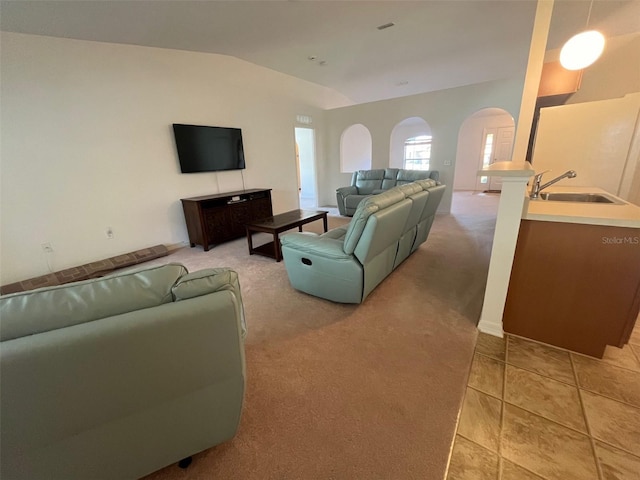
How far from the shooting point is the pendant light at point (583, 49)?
6.07ft

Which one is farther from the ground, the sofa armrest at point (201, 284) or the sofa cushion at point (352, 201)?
the sofa armrest at point (201, 284)

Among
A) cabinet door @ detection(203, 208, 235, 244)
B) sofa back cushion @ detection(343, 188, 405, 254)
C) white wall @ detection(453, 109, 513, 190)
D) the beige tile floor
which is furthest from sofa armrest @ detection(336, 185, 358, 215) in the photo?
white wall @ detection(453, 109, 513, 190)

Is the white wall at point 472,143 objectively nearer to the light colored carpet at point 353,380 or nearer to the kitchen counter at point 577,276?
the light colored carpet at point 353,380

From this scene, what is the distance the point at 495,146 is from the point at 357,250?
8315mm

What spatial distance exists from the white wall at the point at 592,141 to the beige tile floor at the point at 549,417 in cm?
225

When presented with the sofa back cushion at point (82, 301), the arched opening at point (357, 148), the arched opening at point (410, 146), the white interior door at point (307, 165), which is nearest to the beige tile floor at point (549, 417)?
the sofa back cushion at point (82, 301)

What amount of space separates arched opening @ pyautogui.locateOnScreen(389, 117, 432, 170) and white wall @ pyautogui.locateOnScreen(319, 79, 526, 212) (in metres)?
2.84

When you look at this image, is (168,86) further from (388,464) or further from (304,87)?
(388,464)

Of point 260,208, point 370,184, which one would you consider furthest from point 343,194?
point 260,208

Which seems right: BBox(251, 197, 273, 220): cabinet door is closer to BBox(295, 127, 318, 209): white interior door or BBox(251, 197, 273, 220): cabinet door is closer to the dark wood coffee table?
the dark wood coffee table

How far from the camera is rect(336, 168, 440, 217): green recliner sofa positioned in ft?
17.6

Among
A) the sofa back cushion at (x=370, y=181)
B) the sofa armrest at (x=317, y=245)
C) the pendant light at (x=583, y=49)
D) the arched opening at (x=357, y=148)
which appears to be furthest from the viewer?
the arched opening at (x=357, y=148)

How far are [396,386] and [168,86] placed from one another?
445cm

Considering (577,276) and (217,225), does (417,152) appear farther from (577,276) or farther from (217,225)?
(577,276)
